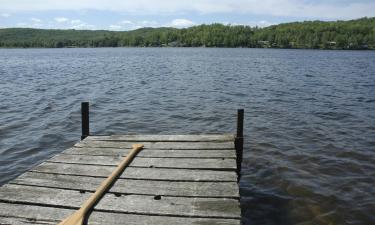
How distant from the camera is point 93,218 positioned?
5.12m

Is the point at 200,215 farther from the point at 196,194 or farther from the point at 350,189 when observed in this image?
the point at 350,189

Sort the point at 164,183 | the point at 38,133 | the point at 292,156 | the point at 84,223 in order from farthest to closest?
the point at 38,133
the point at 292,156
the point at 164,183
the point at 84,223

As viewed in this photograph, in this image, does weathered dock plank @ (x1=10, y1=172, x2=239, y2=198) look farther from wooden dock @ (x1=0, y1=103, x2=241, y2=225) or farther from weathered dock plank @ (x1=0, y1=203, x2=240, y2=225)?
weathered dock plank @ (x1=0, y1=203, x2=240, y2=225)

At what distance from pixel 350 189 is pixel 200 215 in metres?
6.02

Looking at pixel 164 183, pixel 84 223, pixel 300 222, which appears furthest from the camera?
pixel 300 222

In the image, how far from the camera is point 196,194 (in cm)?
582

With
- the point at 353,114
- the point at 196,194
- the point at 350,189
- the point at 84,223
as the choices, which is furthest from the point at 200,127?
the point at 84,223

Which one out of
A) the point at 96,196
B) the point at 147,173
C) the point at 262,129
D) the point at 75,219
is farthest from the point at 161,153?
the point at 262,129

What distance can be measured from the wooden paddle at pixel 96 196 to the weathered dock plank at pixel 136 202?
0.11 metres

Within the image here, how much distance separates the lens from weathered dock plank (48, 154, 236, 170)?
707cm

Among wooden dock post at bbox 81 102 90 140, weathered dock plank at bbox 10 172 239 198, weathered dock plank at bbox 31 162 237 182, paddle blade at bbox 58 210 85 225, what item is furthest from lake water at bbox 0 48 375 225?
paddle blade at bbox 58 210 85 225

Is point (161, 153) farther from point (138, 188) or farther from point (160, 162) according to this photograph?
point (138, 188)

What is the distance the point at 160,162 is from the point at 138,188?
1.34m

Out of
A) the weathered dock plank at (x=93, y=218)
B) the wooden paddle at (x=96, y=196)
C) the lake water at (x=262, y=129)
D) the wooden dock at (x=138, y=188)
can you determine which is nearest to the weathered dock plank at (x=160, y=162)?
the wooden dock at (x=138, y=188)
